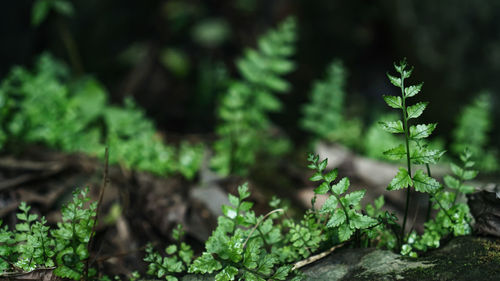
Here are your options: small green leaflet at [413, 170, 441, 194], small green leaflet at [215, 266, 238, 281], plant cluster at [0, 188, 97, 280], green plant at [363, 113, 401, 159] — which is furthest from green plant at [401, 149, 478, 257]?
green plant at [363, 113, 401, 159]

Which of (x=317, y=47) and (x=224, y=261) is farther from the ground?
(x=317, y=47)

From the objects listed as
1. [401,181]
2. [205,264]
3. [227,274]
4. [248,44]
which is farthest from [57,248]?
[248,44]

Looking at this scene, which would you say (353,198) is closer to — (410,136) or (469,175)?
(410,136)

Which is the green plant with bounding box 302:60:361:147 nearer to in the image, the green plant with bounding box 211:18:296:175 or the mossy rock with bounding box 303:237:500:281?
the green plant with bounding box 211:18:296:175

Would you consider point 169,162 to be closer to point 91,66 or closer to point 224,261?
point 224,261

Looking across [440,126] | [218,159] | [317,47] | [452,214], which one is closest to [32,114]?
[218,159]
